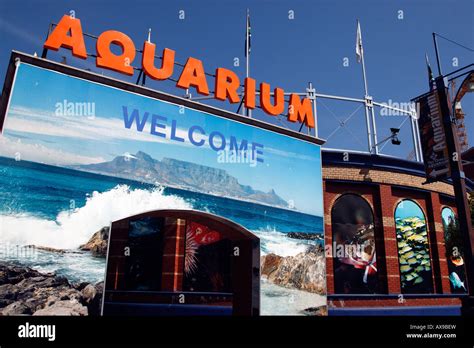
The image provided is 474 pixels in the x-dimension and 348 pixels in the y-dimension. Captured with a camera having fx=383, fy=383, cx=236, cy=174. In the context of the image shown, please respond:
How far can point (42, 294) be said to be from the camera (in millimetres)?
10250

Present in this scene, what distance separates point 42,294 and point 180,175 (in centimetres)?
548

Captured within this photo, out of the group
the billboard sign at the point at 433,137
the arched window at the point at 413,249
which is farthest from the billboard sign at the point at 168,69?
the arched window at the point at 413,249

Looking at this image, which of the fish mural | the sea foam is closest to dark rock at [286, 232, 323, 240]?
the sea foam

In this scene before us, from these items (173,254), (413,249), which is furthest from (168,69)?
(413,249)

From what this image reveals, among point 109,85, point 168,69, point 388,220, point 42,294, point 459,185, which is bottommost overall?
point 42,294

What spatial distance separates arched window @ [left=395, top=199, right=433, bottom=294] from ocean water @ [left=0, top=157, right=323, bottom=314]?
11190 mm

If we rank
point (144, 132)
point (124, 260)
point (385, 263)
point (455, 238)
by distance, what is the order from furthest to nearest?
point (455, 238) < point (385, 263) < point (124, 260) < point (144, 132)

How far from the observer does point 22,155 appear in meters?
10.8

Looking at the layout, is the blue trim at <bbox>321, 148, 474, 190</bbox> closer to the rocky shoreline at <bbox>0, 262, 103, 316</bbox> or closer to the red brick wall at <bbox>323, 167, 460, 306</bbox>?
the red brick wall at <bbox>323, 167, 460, 306</bbox>

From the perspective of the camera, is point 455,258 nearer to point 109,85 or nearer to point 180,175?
point 180,175

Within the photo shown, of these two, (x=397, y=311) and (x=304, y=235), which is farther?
(x=397, y=311)

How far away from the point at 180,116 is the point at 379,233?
11235 millimetres

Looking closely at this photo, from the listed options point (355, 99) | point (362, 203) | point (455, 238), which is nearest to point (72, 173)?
point (362, 203)

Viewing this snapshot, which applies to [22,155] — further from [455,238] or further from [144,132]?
[455,238]
